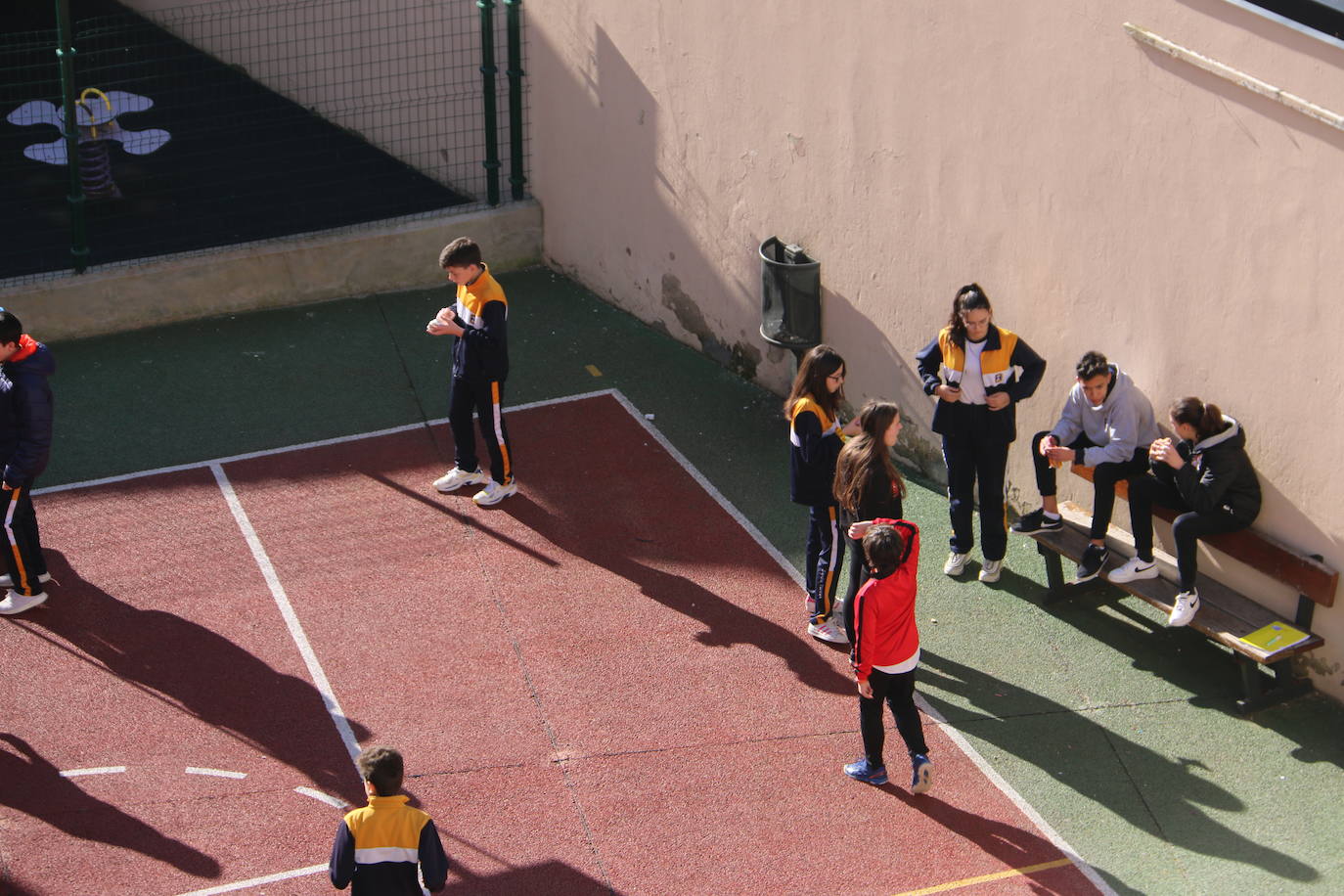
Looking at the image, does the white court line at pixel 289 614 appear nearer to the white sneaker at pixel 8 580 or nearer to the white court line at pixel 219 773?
the white court line at pixel 219 773

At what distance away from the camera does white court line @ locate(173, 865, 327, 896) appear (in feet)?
22.9

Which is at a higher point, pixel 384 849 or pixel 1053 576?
pixel 384 849

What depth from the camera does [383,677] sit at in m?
8.53

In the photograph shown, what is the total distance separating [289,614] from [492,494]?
1.73 meters

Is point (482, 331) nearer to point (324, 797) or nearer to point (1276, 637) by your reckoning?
point (324, 797)

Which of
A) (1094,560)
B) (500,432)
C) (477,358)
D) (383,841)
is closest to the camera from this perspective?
(383,841)

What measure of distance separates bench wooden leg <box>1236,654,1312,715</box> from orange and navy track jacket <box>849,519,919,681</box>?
2285 mm

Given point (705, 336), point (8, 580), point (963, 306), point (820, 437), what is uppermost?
point (963, 306)

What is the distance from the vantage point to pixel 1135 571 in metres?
8.84

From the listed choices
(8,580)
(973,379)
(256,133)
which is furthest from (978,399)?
(256,133)

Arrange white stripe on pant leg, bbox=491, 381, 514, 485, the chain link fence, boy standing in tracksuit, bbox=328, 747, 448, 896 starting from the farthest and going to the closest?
the chain link fence → white stripe on pant leg, bbox=491, 381, 514, 485 → boy standing in tracksuit, bbox=328, 747, 448, 896

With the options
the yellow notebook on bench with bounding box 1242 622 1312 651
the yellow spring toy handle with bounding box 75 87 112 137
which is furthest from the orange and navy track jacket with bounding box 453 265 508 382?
the yellow spring toy handle with bounding box 75 87 112 137

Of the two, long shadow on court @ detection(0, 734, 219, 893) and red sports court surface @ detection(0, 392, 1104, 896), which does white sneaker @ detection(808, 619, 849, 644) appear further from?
long shadow on court @ detection(0, 734, 219, 893)

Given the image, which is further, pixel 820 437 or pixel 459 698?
pixel 459 698
